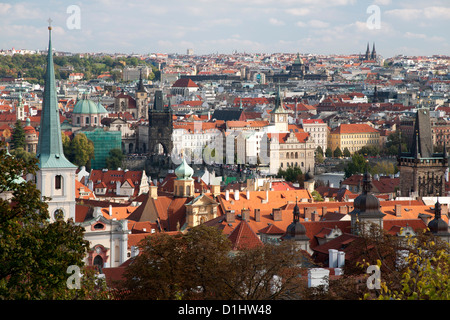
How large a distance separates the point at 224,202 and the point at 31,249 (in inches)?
1125

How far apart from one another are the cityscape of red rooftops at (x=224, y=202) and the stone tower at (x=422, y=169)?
7cm

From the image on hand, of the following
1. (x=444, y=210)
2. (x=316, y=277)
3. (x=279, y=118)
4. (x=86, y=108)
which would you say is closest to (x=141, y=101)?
(x=86, y=108)

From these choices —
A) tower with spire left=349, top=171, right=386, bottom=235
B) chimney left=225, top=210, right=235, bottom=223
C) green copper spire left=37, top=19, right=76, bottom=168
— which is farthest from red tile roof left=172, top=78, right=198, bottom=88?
green copper spire left=37, top=19, right=76, bottom=168

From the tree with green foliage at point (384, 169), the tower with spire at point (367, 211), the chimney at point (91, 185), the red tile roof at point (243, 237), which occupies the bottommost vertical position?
the tree with green foliage at point (384, 169)

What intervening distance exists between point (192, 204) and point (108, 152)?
5114 centimetres

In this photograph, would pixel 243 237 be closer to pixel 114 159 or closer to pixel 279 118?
pixel 114 159

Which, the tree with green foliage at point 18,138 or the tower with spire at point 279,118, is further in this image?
the tower with spire at point 279,118

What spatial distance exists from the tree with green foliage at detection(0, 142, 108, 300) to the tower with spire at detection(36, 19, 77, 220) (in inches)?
620

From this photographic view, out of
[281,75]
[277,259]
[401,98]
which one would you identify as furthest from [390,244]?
[281,75]

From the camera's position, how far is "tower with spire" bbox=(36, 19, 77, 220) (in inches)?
1228

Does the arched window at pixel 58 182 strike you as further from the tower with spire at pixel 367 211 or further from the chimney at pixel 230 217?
the tower with spire at pixel 367 211

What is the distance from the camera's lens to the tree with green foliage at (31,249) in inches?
559

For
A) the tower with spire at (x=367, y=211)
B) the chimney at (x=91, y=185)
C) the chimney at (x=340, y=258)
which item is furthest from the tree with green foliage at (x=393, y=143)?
the chimney at (x=340, y=258)

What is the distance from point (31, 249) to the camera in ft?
47.6
